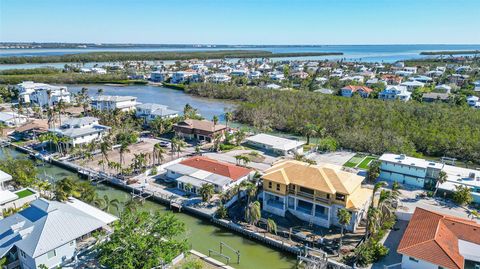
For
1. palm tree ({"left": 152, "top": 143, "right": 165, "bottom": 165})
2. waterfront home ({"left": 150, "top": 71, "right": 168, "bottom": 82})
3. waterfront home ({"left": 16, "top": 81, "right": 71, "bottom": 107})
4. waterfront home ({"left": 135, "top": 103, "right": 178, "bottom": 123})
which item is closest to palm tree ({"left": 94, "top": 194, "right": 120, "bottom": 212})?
palm tree ({"left": 152, "top": 143, "right": 165, "bottom": 165})

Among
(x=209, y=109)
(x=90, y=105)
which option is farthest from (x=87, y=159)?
(x=209, y=109)

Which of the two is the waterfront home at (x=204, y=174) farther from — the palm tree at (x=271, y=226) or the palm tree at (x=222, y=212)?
the palm tree at (x=271, y=226)

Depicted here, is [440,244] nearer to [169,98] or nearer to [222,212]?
[222,212]

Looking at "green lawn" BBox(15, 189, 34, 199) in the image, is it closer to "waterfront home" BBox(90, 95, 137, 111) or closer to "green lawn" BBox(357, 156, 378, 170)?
"green lawn" BBox(357, 156, 378, 170)

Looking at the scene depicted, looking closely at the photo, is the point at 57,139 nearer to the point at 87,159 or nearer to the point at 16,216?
the point at 87,159

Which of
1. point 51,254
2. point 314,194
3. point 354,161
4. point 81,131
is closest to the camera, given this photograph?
point 51,254

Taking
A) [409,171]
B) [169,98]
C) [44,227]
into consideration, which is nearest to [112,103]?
[169,98]

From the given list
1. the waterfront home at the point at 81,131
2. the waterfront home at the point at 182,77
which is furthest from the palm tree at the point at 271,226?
the waterfront home at the point at 182,77
